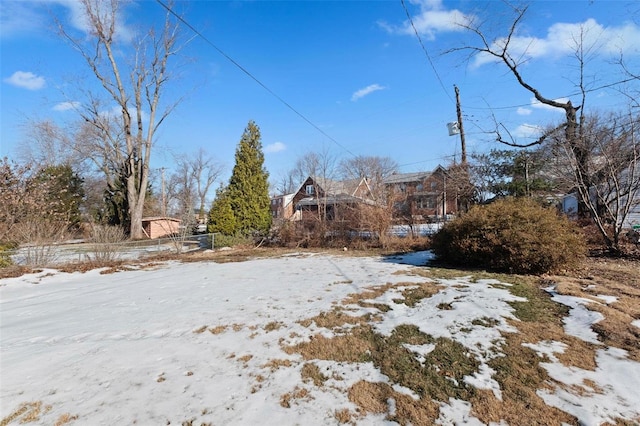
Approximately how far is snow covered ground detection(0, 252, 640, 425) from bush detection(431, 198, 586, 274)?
48.9 inches

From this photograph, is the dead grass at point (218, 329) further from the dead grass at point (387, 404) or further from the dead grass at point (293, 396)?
the dead grass at point (387, 404)

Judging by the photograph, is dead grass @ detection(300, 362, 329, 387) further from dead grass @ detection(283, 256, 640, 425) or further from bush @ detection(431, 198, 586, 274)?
bush @ detection(431, 198, 586, 274)

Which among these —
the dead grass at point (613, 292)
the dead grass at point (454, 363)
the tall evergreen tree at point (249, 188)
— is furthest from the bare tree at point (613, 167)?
the tall evergreen tree at point (249, 188)

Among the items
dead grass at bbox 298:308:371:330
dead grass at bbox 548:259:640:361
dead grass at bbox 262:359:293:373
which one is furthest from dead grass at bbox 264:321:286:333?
dead grass at bbox 548:259:640:361

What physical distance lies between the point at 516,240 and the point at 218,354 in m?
6.30

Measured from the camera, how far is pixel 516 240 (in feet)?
21.2

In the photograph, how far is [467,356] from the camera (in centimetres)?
302

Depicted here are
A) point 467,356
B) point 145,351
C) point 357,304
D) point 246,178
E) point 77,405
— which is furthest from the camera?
point 246,178

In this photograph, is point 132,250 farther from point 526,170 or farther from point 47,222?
point 526,170

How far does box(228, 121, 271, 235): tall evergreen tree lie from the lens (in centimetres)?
1531

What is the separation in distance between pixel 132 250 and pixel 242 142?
752cm

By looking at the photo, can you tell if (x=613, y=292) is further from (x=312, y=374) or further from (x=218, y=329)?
(x=218, y=329)

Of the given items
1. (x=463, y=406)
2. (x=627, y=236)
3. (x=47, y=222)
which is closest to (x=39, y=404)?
(x=463, y=406)

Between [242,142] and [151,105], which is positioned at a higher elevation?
[151,105]
